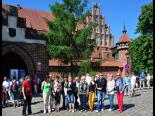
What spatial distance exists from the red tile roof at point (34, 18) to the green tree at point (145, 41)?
1427 centimetres

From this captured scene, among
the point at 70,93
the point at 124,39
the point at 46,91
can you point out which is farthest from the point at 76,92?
the point at 124,39

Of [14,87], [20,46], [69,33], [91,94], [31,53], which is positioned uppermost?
[69,33]

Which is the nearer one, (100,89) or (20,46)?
(100,89)

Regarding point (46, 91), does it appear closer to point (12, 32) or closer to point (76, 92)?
point (76, 92)

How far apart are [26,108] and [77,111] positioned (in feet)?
7.02

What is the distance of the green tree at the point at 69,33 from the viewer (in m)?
28.1

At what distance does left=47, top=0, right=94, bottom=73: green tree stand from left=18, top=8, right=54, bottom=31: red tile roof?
2027 cm

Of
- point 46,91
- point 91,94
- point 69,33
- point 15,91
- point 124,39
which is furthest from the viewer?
point 124,39

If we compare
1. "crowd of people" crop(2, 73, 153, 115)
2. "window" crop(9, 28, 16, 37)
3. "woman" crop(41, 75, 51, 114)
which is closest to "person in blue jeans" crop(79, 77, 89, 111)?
"crowd of people" crop(2, 73, 153, 115)

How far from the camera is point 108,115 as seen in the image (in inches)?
573

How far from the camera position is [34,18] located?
53125 millimetres

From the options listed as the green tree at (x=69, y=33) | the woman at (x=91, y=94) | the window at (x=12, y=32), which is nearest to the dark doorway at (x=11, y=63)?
the window at (x=12, y=32)

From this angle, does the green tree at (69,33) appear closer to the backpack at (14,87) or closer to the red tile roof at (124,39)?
the backpack at (14,87)

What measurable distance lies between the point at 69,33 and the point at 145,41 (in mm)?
11446
